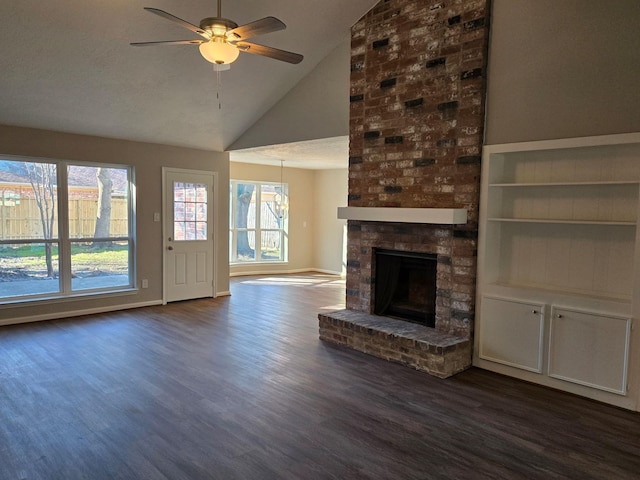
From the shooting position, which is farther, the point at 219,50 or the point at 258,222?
the point at 258,222

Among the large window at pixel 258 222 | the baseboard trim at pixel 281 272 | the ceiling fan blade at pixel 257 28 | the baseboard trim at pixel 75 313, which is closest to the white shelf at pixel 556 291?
the ceiling fan blade at pixel 257 28

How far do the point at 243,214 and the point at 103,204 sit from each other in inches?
153

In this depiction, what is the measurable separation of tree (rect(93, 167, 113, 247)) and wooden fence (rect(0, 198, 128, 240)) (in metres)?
0.05

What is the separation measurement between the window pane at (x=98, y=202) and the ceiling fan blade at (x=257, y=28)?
3.93m

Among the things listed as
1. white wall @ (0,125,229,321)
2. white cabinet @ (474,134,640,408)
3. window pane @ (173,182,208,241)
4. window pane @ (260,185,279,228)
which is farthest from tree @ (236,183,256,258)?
white cabinet @ (474,134,640,408)

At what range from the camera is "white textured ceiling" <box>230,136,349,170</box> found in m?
6.19

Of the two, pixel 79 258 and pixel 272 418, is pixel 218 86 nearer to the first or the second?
pixel 79 258

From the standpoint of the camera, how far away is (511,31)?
150 inches

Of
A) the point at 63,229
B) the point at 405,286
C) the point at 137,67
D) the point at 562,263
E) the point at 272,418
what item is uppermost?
the point at 137,67

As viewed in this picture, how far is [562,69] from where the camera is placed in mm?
3547

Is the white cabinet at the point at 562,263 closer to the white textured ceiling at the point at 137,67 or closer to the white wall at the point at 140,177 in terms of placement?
the white textured ceiling at the point at 137,67

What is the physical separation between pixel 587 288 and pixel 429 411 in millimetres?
1734

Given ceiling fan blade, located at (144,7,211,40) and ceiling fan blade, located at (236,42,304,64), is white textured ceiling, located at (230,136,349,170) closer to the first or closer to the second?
ceiling fan blade, located at (236,42,304,64)

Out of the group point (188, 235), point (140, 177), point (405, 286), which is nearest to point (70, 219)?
point (140, 177)
